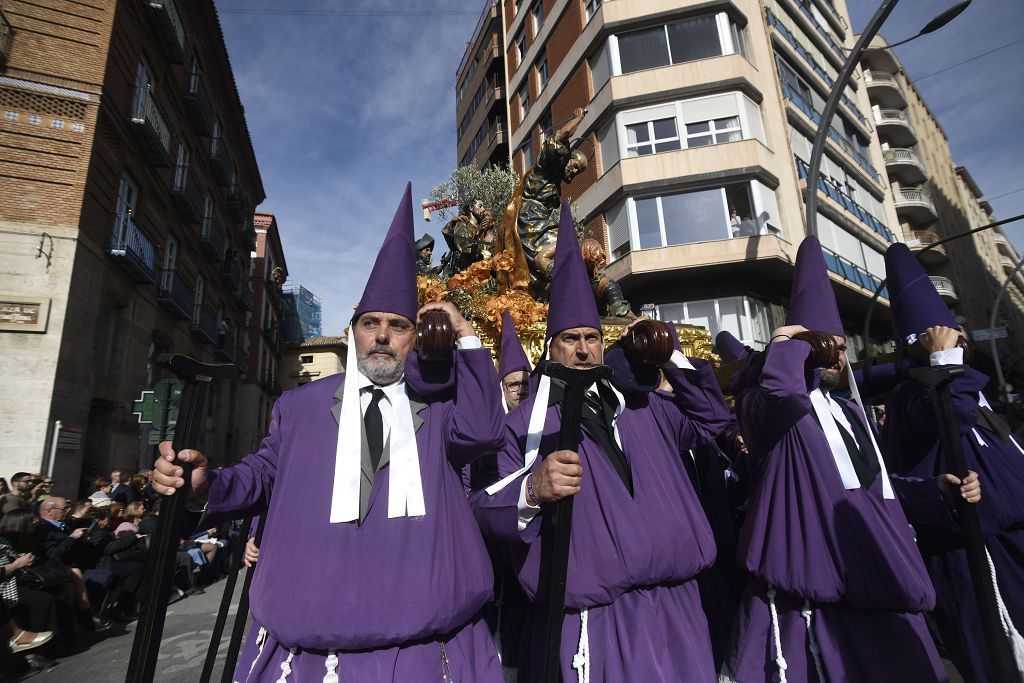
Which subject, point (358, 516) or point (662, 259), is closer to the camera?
point (358, 516)

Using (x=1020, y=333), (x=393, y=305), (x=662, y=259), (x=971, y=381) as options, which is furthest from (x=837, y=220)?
(x=1020, y=333)

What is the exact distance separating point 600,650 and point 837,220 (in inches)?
895

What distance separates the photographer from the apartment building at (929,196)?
100 feet

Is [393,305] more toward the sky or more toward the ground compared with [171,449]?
more toward the sky

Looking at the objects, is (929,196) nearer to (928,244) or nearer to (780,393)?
(928,244)

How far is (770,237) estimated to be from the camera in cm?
1595

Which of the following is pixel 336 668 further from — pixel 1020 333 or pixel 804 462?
pixel 1020 333

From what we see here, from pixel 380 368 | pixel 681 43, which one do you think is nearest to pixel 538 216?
pixel 380 368

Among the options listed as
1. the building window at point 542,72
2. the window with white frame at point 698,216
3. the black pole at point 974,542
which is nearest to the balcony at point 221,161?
the building window at point 542,72

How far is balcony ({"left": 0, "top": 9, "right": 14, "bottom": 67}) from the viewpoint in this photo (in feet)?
35.3

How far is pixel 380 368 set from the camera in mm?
2252

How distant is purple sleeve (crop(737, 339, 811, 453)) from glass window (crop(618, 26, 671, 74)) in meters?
18.3

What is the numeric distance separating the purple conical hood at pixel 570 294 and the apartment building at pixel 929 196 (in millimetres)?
30485

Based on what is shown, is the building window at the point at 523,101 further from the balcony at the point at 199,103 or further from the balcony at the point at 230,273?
the balcony at the point at 230,273
